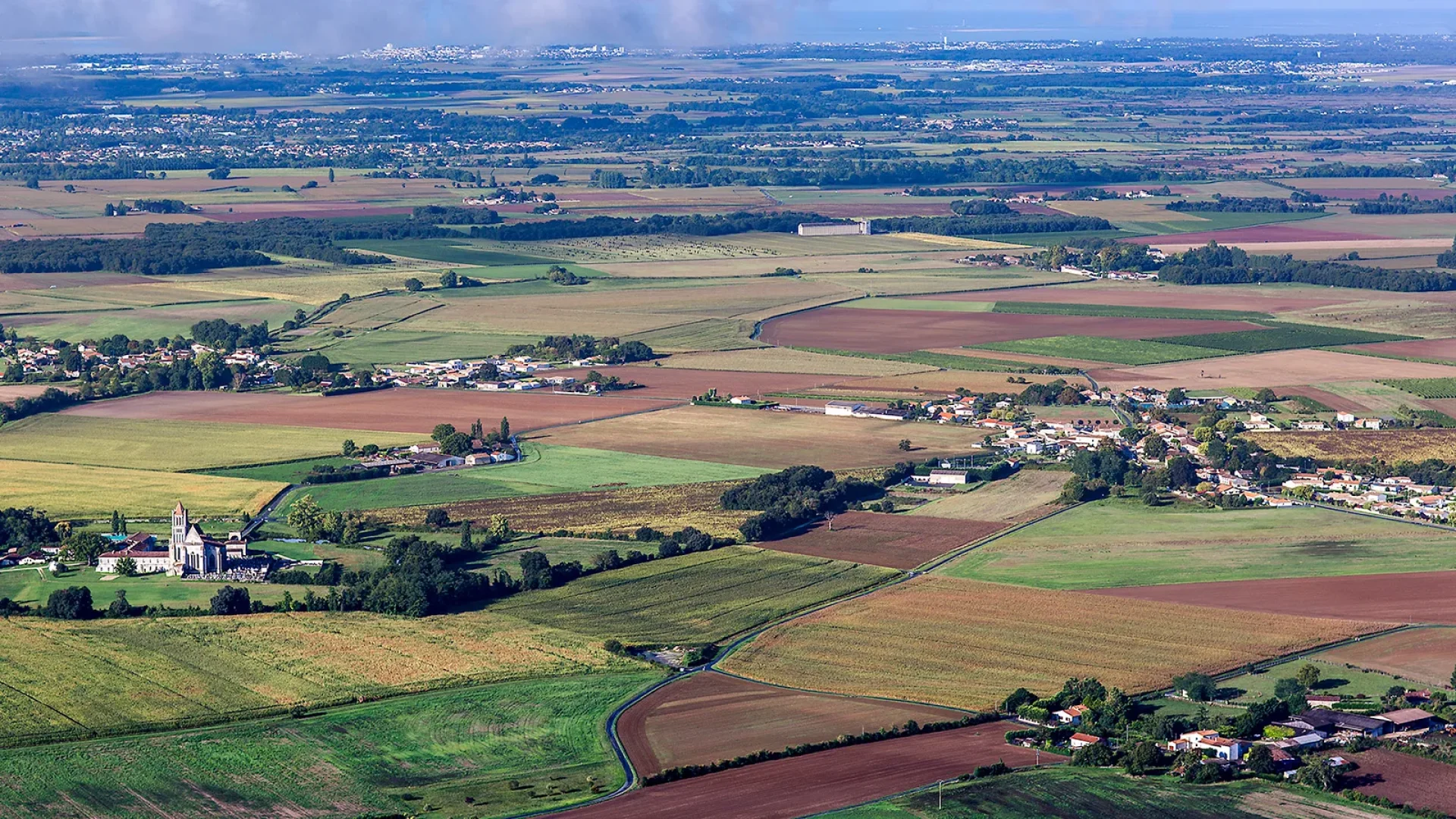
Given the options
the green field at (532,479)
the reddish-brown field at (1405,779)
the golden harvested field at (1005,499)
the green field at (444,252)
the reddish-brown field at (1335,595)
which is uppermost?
the green field at (444,252)

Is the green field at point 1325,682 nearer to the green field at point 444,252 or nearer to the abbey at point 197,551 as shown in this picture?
the abbey at point 197,551

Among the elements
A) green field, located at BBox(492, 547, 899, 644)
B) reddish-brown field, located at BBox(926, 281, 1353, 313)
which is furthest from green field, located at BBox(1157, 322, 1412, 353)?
green field, located at BBox(492, 547, 899, 644)

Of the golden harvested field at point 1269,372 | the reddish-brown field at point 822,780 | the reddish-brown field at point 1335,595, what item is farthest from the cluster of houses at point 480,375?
the reddish-brown field at point 822,780

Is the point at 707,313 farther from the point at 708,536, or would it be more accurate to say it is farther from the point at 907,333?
the point at 708,536

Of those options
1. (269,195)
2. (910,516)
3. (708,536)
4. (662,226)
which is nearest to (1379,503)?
(910,516)

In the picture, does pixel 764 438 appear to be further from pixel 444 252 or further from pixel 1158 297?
pixel 444 252

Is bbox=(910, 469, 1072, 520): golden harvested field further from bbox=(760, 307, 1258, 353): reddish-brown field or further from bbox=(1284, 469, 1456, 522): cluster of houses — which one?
bbox=(760, 307, 1258, 353): reddish-brown field
